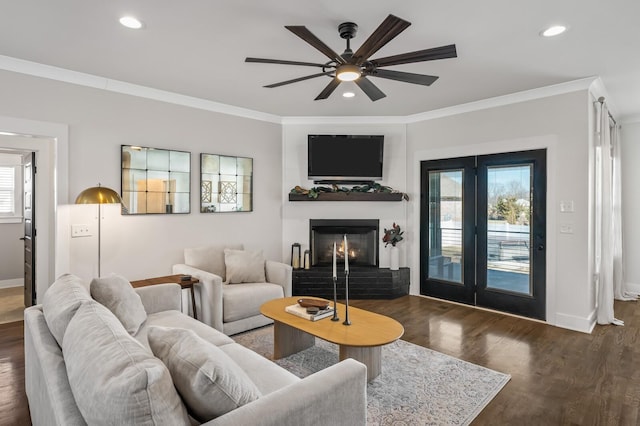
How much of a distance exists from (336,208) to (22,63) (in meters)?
3.88

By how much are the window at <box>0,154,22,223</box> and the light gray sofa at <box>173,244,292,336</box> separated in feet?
12.5

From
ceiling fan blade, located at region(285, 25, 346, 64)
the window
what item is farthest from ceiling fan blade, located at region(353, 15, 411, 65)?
the window

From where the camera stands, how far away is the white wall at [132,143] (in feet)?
11.7

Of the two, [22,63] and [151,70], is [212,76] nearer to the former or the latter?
[151,70]

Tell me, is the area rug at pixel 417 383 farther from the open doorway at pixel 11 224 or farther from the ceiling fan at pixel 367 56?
the open doorway at pixel 11 224

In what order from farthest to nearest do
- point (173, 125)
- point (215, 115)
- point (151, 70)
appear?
point (215, 115)
point (173, 125)
point (151, 70)

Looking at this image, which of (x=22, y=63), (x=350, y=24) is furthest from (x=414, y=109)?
(x=22, y=63)

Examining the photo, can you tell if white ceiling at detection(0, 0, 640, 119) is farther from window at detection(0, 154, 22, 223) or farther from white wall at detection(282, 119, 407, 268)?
window at detection(0, 154, 22, 223)

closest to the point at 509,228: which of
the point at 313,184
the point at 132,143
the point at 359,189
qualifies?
the point at 359,189

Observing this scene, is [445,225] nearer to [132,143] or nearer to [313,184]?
[313,184]

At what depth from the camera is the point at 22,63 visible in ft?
10.9

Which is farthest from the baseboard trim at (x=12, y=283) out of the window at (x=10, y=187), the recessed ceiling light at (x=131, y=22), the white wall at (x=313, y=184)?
the recessed ceiling light at (x=131, y=22)

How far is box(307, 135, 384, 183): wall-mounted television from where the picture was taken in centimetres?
525

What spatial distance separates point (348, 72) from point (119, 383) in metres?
2.22
